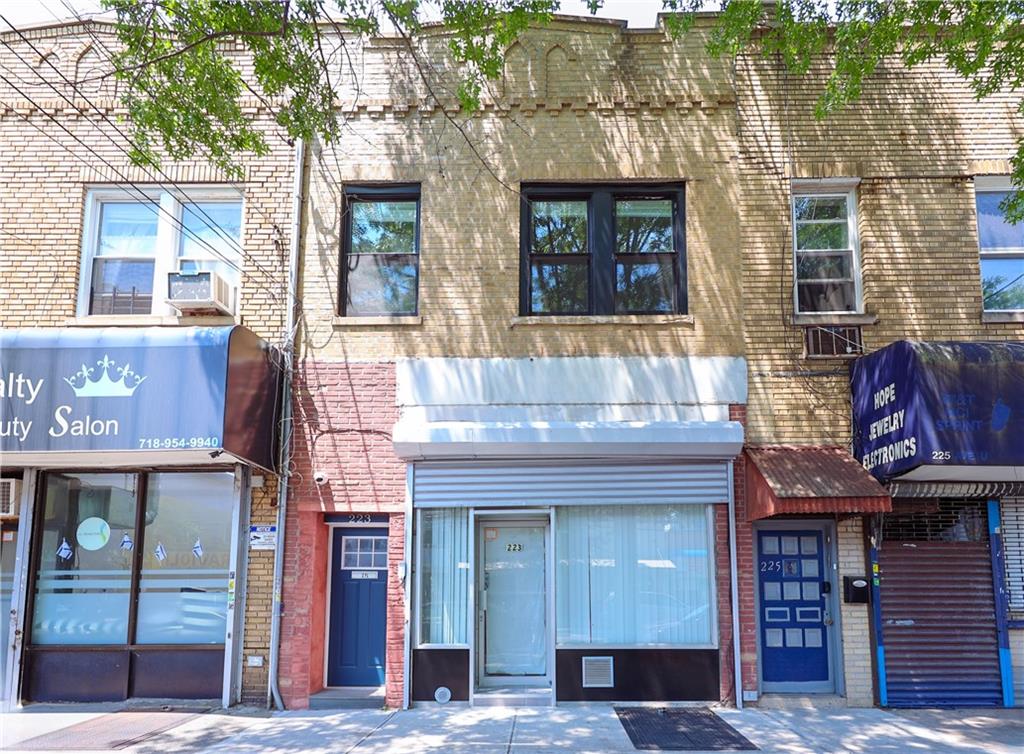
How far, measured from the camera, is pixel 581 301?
33.5ft

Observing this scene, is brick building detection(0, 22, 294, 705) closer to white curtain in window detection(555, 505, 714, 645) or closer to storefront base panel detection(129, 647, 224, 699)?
storefront base panel detection(129, 647, 224, 699)

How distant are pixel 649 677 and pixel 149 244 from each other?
8.29 meters

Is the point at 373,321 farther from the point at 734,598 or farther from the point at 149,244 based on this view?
the point at 734,598

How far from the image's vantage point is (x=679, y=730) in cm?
810

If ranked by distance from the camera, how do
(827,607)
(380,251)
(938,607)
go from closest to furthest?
(938,607), (827,607), (380,251)

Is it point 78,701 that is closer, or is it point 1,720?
point 1,720

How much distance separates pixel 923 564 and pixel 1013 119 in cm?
578

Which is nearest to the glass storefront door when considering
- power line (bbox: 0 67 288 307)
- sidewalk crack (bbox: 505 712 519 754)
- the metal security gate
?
power line (bbox: 0 67 288 307)

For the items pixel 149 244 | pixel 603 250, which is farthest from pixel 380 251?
pixel 149 244

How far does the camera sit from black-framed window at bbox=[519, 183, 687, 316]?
10.2 metres

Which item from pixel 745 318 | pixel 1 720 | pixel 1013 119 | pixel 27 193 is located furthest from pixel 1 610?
pixel 1013 119

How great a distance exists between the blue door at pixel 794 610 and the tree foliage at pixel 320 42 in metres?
4.52

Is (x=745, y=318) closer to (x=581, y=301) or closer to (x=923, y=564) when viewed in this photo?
(x=581, y=301)

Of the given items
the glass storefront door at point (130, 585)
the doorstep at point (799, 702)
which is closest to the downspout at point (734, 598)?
the doorstep at point (799, 702)
